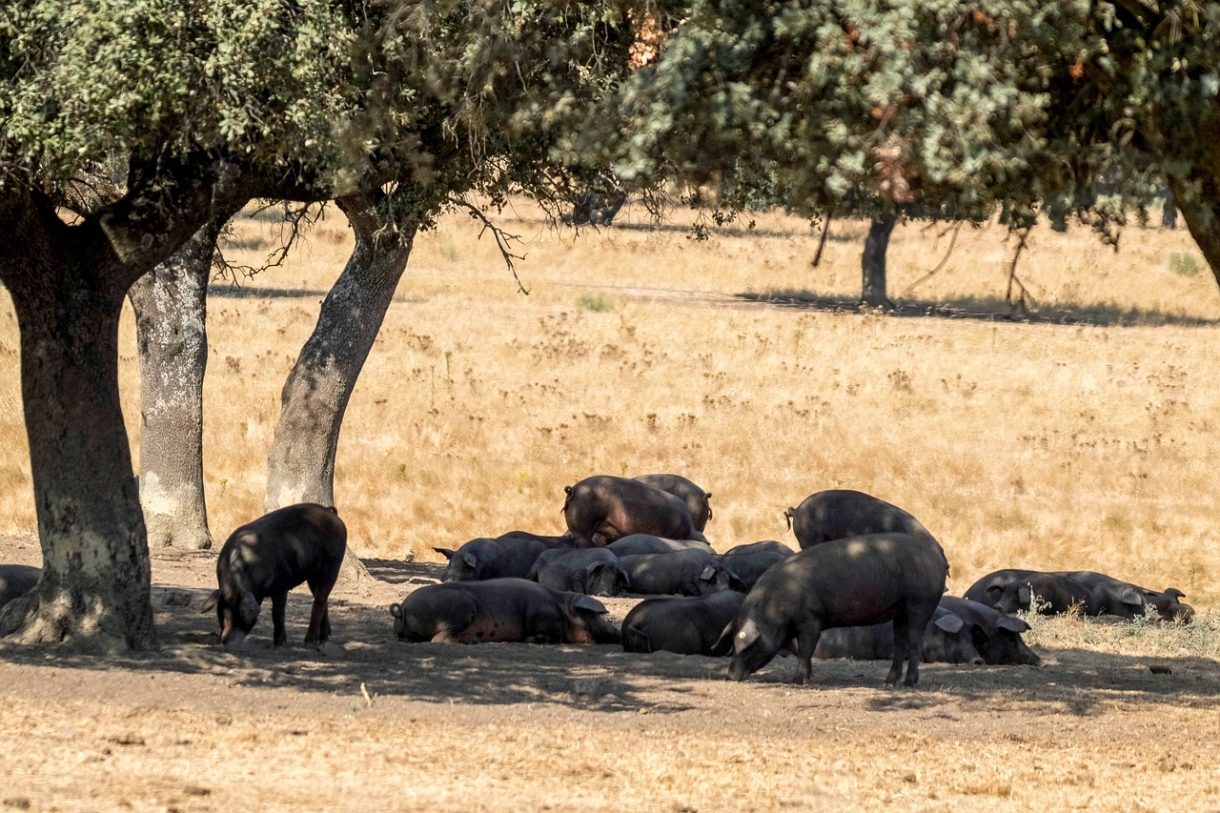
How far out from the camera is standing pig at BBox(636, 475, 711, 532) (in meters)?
24.5

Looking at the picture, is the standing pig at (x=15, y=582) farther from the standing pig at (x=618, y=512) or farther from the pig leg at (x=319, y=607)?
the standing pig at (x=618, y=512)

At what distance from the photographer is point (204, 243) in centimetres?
1920

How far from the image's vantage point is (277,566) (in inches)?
545

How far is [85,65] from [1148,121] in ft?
22.4

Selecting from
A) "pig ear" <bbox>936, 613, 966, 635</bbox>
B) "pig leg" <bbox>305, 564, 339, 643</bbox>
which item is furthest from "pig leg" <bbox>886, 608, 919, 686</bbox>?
"pig leg" <bbox>305, 564, 339, 643</bbox>

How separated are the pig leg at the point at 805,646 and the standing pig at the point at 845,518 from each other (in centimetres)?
460

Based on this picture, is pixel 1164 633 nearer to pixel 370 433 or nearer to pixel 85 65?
pixel 85 65

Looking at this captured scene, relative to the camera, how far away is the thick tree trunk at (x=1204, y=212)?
829 centimetres

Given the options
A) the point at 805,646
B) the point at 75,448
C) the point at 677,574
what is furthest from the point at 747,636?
the point at 677,574

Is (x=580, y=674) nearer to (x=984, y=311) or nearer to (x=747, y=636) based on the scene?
(x=747, y=636)

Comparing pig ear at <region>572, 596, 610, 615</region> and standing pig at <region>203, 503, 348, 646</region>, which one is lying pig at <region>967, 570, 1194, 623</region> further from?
standing pig at <region>203, 503, 348, 646</region>

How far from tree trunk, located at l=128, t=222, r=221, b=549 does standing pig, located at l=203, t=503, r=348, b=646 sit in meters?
6.13

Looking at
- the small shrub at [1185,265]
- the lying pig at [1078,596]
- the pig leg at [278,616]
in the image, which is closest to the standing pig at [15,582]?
the pig leg at [278,616]

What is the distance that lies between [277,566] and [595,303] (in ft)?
95.5
